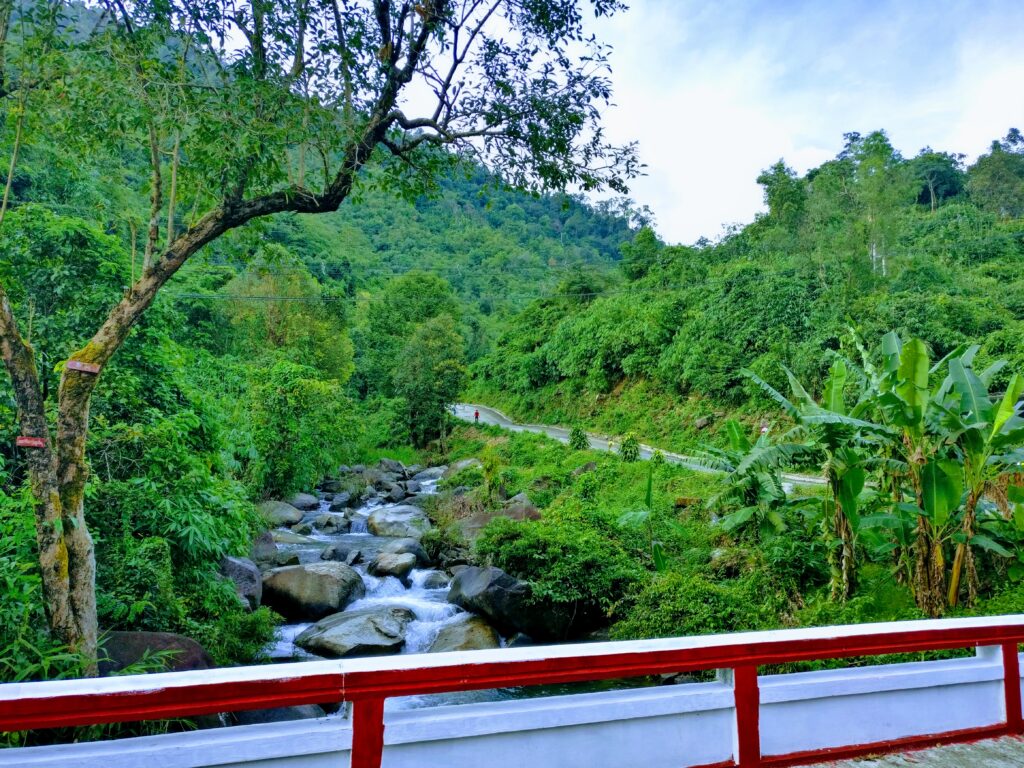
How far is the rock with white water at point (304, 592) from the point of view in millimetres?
10359

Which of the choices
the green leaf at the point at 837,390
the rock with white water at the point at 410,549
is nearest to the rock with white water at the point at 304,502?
the rock with white water at the point at 410,549

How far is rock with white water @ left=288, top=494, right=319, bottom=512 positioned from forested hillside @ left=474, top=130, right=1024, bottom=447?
12346 millimetres

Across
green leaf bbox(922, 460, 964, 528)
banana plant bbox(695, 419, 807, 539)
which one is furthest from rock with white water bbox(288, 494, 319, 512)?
green leaf bbox(922, 460, 964, 528)

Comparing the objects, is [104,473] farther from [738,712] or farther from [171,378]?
[738,712]

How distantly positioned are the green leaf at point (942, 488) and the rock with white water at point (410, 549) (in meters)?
9.89

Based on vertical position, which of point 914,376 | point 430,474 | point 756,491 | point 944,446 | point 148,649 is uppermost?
point 914,376

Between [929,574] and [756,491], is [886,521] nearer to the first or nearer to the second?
[929,574]

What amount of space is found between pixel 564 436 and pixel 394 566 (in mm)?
16370

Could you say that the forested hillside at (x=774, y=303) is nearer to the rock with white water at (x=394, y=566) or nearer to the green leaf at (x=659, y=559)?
the green leaf at (x=659, y=559)

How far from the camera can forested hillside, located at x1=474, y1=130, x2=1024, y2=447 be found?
2094 cm

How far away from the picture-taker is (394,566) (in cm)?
1284

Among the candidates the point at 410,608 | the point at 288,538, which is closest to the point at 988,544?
the point at 410,608

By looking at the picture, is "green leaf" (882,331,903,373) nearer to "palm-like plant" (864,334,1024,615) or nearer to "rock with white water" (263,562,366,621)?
"palm-like plant" (864,334,1024,615)

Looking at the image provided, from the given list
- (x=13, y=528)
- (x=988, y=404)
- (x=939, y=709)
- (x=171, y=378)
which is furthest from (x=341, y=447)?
(x=939, y=709)
